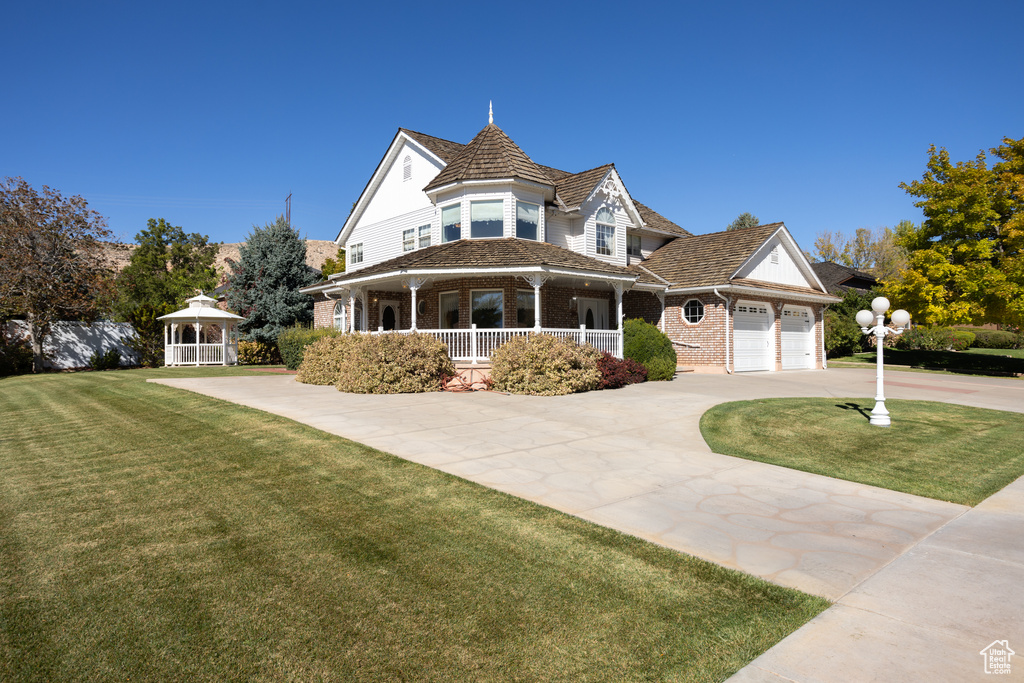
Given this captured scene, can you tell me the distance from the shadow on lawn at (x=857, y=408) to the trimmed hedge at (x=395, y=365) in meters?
9.56

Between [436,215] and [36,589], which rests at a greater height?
[436,215]

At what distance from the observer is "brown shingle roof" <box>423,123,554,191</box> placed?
1912 cm

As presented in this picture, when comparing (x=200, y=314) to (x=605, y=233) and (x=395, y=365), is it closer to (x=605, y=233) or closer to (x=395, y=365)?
(x=395, y=365)

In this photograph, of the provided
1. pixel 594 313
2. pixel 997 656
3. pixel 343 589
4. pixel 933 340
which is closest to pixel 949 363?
pixel 933 340

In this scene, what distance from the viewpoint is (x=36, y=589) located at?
3.38 metres

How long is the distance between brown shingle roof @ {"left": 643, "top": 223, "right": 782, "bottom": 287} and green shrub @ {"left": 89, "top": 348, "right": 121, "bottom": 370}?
26.5 m

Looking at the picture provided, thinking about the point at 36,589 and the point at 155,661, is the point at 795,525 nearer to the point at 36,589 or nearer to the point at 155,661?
the point at 155,661

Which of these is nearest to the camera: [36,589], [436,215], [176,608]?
[176,608]

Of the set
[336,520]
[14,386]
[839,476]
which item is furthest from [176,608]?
[14,386]

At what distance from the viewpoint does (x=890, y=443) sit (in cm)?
804

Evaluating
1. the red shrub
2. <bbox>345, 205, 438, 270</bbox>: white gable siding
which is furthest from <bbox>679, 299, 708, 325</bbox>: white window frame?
<bbox>345, 205, 438, 270</bbox>: white gable siding

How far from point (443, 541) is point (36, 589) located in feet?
8.48

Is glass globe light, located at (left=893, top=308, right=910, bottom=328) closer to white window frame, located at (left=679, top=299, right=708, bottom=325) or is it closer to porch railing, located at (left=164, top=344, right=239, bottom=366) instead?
white window frame, located at (left=679, top=299, right=708, bottom=325)

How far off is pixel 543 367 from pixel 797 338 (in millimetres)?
16643
